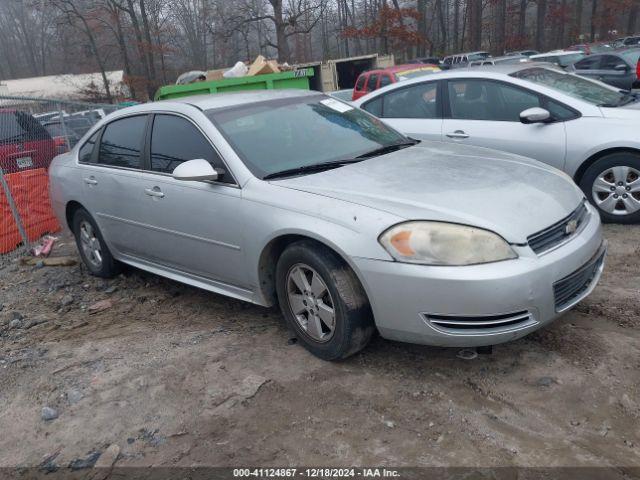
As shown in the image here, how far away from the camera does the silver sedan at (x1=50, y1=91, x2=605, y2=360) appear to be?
113 inches

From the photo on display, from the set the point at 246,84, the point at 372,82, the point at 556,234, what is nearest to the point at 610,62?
the point at 372,82

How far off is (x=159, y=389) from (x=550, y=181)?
8.82 feet

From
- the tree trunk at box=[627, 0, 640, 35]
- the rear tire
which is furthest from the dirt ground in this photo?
the tree trunk at box=[627, 0, 640, 35]

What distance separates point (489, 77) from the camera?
589cm

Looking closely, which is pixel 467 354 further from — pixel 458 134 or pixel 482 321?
pixel 458 134

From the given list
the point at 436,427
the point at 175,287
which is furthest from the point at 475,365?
the point at 175,287

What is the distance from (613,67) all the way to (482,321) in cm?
1483

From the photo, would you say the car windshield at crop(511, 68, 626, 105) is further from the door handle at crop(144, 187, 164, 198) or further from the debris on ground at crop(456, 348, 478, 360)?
the door handle at crop(144, 187, 164, 198)

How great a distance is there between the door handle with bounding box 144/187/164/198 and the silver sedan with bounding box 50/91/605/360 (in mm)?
17

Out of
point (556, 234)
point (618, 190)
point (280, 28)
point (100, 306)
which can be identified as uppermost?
point (280, 28)

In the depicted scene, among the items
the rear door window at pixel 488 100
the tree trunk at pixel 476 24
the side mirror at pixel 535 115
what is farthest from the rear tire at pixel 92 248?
the tree trunk at pixel 476 24

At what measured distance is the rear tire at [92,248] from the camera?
527cm

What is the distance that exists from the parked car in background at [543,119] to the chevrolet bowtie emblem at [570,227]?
89.9 inches

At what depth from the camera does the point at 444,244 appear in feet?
9.43
